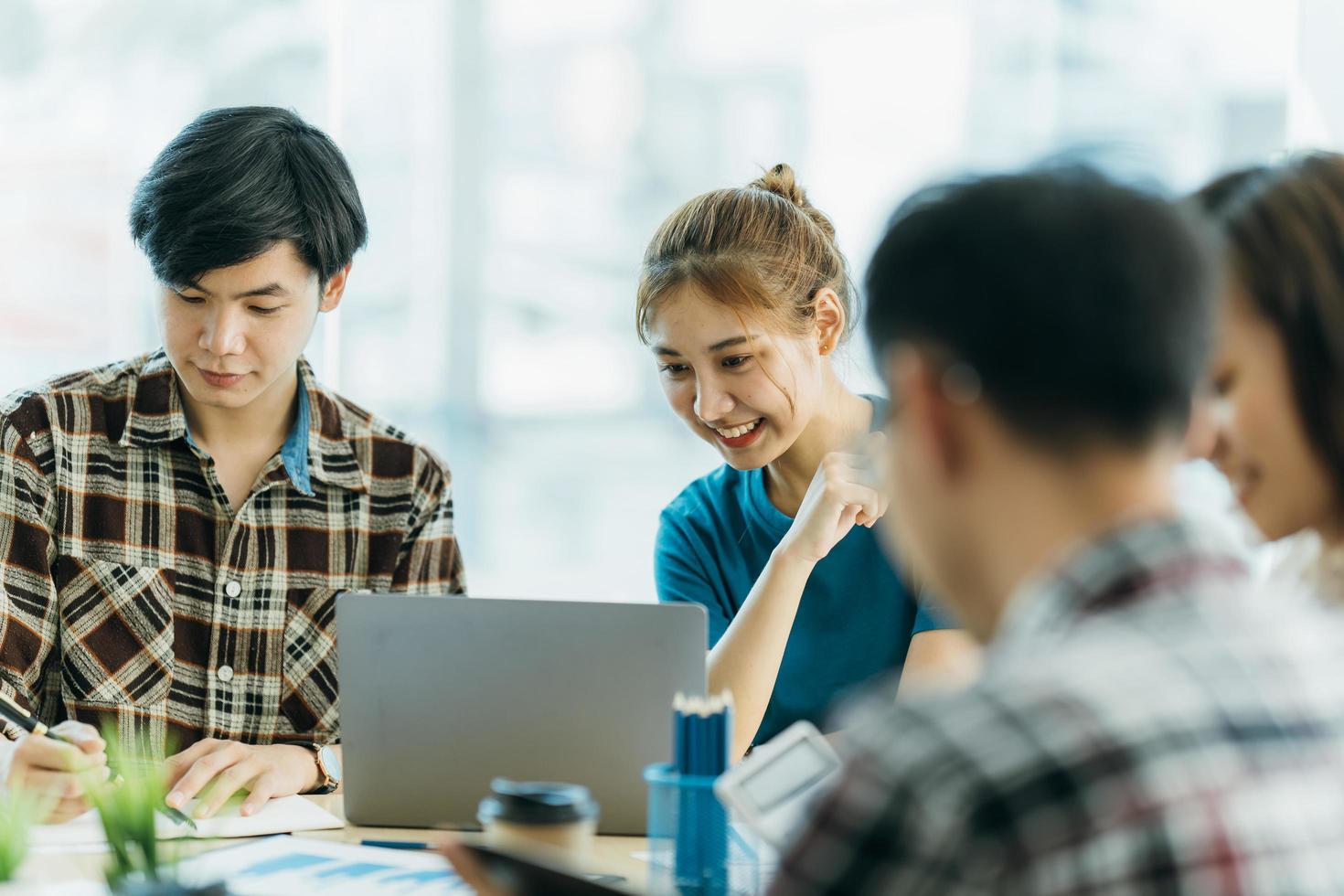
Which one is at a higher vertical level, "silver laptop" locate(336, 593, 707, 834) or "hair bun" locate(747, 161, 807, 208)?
"hair bun" locate(747, 161, 807, 208)

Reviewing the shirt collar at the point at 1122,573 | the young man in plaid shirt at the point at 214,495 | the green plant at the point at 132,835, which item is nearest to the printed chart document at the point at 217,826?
the green plant at the point at 132,835

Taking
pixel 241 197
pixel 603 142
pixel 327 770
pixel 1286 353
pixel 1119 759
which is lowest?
pixel 327 770

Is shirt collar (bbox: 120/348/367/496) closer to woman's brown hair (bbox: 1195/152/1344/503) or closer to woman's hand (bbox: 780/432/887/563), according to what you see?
woman's hand (bbox: 780/432/887/563)

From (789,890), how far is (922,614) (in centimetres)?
126

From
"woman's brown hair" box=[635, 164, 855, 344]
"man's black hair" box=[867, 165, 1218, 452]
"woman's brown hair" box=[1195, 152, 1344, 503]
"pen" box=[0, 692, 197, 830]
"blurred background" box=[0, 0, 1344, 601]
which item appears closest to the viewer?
"man's black hair" box=[867, 165, 1218, 452]

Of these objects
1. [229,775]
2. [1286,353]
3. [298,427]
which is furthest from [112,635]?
[1286,353]

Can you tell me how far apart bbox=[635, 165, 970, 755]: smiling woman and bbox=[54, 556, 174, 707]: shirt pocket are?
28.5 inches

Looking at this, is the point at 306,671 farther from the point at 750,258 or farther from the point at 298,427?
the point at 750,258

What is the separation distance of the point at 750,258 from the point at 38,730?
107 centimetres

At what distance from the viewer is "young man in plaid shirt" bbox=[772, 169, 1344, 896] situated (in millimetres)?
589

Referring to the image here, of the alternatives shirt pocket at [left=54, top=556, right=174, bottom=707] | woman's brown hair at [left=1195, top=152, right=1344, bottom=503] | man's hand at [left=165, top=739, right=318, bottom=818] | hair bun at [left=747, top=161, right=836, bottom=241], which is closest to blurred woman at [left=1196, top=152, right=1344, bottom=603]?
woman's brown hair at [left=1195, top=152, right=1344, bottom=503]

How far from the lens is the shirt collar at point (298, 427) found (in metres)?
1.91

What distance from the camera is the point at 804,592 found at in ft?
6.51

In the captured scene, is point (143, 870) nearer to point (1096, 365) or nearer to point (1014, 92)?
point (1096, 365)
